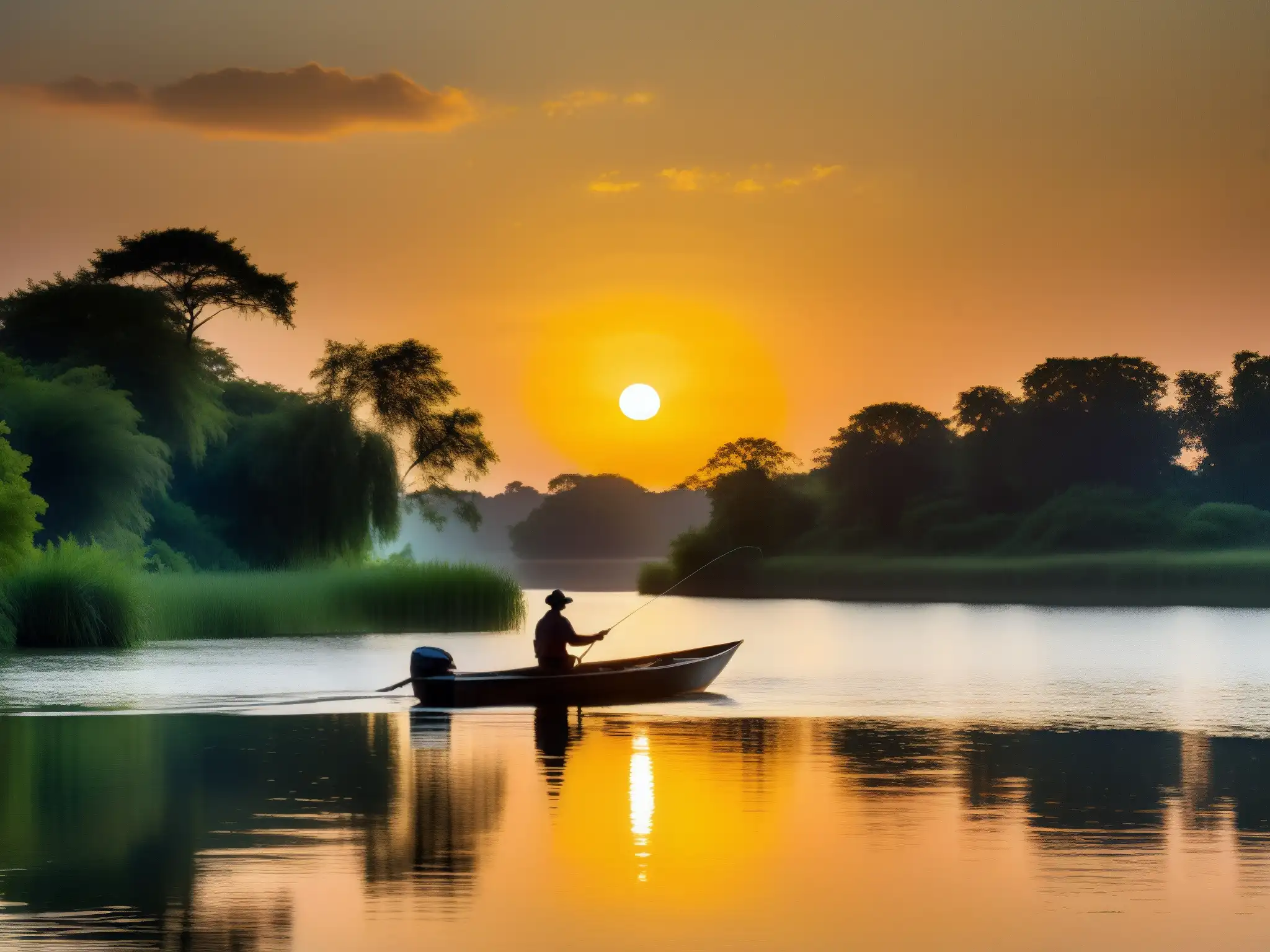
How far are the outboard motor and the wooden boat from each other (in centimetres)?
8

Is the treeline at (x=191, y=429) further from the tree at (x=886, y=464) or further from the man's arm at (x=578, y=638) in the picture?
the tree at (x=886, y=464)

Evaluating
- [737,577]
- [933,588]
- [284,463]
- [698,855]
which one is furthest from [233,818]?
[737,577]

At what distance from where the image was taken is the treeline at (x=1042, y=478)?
10050 centimetres

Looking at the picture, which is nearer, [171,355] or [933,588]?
[171,355]

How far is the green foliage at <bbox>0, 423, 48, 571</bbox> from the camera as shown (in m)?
35.5

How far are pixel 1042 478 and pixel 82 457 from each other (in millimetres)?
72826

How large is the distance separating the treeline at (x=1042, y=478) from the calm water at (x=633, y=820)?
7462 cm

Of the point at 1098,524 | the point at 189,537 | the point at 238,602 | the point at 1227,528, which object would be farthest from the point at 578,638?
the point at 1098,524

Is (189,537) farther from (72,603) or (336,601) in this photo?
(72,603)

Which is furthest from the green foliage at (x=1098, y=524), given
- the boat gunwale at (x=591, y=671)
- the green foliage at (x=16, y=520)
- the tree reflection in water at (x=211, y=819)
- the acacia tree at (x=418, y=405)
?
the tree reflection in water at (x=211, y=819)

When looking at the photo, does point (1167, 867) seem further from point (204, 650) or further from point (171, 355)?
point (171, 355)

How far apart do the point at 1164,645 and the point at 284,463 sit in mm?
27418

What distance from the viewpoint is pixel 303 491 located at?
53.9m

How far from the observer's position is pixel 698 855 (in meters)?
11.6
